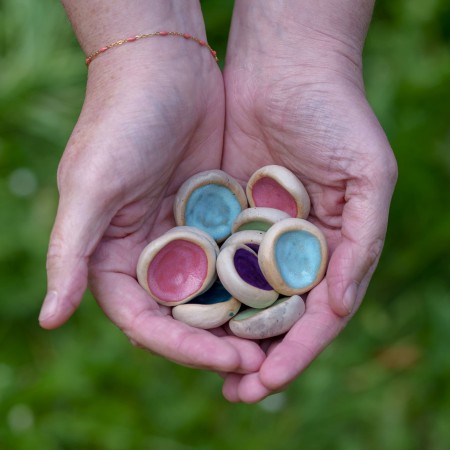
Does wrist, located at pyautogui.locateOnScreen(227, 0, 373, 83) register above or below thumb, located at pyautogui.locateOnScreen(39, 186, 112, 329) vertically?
above

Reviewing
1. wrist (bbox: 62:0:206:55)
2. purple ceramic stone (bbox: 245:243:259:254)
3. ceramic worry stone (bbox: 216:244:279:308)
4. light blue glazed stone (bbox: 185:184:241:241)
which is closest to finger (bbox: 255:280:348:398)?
ceramic worry stone (bbox: 216:244:279:308)

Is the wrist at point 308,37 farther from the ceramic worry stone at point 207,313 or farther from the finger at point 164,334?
the finger at point 164,334

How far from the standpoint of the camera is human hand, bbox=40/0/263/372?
1953mm

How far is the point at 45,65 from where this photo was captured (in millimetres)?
3816

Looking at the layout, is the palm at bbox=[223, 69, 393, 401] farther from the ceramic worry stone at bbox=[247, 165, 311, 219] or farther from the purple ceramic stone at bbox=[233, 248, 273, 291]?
the purple ceramic stone at bbox=[233, 248, 273, 291]

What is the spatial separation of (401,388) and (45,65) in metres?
2.34

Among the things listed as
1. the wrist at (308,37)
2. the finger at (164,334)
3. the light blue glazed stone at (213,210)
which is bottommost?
the light blue glazed stone at (213,210)

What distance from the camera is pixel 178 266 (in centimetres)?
236

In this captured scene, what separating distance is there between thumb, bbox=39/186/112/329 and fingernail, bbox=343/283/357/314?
2.27ft

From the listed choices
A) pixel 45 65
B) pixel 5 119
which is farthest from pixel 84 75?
pixel 5 119

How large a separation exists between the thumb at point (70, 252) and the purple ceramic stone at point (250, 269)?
1.46ft

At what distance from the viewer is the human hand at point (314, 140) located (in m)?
2.05

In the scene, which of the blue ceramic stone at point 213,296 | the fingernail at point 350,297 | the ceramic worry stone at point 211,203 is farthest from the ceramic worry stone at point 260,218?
the fingernail at point 350,297

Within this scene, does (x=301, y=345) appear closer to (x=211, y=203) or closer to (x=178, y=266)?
(x=178, y=266)
